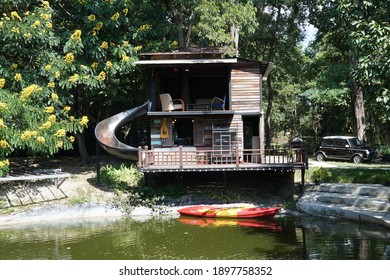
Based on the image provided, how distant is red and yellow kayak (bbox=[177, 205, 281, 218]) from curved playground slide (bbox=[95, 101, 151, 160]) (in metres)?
4.46

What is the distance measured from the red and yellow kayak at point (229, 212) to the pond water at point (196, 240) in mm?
462

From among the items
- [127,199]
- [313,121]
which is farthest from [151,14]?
[313,121]

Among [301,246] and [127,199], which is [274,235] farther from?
[127,199]

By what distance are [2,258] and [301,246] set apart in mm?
10225

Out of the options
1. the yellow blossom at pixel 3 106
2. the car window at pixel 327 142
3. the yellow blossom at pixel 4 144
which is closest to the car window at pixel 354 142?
the car window at pixel 327 142

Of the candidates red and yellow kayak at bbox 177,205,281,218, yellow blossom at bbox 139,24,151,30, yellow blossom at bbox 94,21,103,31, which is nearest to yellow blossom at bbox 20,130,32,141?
yellow blossom at bbox 94,21,103,31

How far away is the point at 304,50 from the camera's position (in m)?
45.3

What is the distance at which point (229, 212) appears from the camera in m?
17.8

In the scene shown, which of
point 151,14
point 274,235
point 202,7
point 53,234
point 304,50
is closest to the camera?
point 274,235

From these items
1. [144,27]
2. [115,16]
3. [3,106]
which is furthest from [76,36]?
[3,106]

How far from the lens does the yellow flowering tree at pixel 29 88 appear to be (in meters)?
19.0

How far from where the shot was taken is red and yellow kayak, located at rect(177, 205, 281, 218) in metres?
17.5

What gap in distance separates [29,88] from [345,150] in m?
21.4

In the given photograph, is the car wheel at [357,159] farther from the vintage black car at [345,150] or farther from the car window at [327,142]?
the car window at [327,142]
